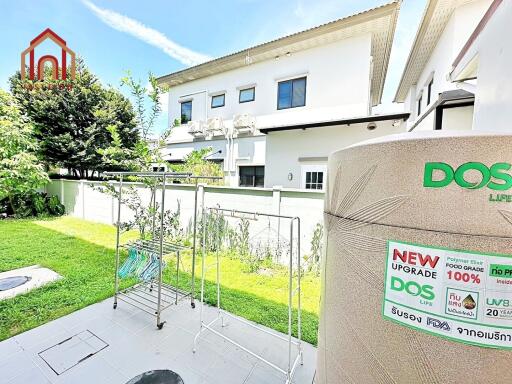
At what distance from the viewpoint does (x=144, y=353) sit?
234 centimetres

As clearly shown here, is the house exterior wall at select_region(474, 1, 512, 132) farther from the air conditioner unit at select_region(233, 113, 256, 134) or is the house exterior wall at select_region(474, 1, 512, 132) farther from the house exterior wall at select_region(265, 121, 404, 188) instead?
the air conditioner unit at select_region(233, 113, 256, 134)

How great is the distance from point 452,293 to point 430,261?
0.39 feet

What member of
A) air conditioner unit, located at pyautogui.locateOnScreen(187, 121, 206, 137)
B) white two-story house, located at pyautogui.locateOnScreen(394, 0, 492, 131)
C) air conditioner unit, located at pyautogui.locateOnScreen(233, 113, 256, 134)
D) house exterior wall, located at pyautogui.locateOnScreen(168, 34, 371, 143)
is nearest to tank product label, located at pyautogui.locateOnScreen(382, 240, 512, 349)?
white two-story house, located at pyautogui.locateOnScreen(394, 0, 492, 131)

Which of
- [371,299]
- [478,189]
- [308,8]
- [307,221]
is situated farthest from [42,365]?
[308,8]

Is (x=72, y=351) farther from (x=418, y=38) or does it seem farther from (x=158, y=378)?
(x=418, y=38)

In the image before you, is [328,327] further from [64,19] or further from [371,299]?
[64,19]

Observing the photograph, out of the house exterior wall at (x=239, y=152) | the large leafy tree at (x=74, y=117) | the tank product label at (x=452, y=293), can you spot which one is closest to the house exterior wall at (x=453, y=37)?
the tank product label at (x=452, y=293)

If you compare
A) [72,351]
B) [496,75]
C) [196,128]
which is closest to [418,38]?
[496,75]

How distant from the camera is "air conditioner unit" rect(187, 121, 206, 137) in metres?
11.3

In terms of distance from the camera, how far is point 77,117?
35.5 ft

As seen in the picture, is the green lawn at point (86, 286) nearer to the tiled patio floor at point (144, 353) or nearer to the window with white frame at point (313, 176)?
the tiled patio floor at point (144, 353)

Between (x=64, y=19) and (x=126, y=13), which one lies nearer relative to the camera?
(x=64, y=19)

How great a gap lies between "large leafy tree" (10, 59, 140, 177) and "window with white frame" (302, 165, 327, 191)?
299 inches

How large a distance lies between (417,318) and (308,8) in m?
8.67
